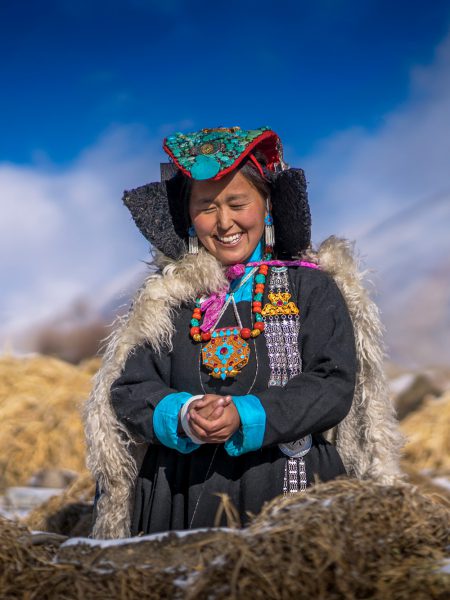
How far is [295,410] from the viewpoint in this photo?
2.09 metres

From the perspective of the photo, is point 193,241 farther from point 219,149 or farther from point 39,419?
point 39,419

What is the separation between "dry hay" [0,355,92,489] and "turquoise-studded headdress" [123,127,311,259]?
3360 millimetres

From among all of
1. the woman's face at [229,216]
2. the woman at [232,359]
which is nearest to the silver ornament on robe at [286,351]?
the woman at [232,359]

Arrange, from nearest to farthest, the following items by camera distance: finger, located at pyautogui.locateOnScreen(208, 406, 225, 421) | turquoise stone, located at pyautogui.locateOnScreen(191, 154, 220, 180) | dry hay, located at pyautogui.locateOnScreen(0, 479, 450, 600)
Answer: dry hay, located at pyautogui.locateOnScreen(0, 479, 450, 600) < finger, located at pyautogui.locateOnScreen(208, 406, 225, 421) < turquoise stone, located at pyautogui.locateOnScreen(191, 154, 220, 180)

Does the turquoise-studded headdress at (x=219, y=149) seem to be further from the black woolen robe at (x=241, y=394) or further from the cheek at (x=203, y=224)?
the black woolen robe at (x=241, y=394)

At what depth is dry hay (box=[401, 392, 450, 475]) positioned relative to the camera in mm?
6082

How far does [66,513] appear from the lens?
377 centimetres

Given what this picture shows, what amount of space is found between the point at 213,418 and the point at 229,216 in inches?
28.9

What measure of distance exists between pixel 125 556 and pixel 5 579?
0.81ft

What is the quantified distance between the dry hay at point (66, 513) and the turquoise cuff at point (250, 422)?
5.77 ft

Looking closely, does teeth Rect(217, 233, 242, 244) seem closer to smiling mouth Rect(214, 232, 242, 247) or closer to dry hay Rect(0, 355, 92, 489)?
smiling mouth Rect(214, 232, 242, 247)

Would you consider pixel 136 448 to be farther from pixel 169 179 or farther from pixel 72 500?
pixel 72 500

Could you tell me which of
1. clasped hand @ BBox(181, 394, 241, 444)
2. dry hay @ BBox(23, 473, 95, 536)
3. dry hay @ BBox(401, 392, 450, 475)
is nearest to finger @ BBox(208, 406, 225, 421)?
clasped hand @ BBox(181, 394, 241, 444)

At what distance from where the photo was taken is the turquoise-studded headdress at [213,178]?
7.96 feet
